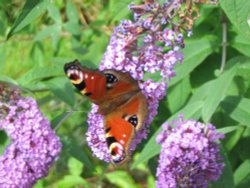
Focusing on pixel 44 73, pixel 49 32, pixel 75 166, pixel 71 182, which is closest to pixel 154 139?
pixel 44 73

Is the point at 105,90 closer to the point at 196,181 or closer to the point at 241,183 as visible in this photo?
the point at 196,181

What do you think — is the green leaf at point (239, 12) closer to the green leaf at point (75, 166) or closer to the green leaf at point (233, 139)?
the green leaf at point (233, 139)

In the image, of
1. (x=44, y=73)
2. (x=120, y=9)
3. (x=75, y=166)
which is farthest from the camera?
(x=75, y=166)

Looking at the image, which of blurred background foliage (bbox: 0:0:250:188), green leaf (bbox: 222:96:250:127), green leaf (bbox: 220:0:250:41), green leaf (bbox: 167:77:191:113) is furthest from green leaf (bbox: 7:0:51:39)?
green leaf (bbox: 167:77:191:113)

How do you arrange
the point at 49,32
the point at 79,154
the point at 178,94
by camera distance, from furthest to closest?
the point at 49,32
the point at 178,94
the point at 79,154

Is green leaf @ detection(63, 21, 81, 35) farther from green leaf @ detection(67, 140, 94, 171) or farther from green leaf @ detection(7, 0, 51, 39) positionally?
green leaf @ detection(7, 0, 51, 39)

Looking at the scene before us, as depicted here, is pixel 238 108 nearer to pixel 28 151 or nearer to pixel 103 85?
pixel 103 85

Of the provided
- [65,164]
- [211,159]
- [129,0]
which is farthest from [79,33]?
[211,159]
